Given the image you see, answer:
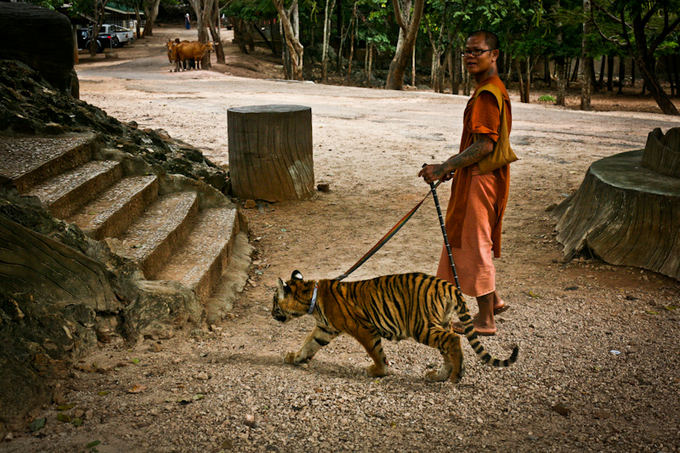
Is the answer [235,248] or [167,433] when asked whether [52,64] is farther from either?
[167,433]

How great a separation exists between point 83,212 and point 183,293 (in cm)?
129

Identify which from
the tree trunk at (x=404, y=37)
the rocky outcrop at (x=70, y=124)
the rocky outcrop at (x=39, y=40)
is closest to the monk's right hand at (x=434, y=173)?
the rocky outcrop at (x=70, y=124)

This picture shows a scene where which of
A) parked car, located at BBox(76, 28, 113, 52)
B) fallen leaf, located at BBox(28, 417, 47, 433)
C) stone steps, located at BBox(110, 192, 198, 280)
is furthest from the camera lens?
parked car, located at BBox(76, 28, 113, 52)

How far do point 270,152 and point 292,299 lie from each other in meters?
4.13

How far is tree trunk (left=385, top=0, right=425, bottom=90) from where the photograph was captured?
20.3 m

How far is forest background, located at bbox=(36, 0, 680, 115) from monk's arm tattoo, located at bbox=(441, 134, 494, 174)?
790cm

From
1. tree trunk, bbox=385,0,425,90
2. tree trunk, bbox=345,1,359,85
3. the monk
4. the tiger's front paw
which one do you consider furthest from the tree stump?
tree trunk, bbox=345,1,359,85

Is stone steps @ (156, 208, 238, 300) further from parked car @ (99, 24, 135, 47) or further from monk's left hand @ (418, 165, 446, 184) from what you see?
parked car @ (99, 24, 135, 47)

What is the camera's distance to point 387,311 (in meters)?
3.50

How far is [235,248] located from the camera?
19.6ft

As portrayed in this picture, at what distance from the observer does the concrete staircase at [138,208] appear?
4.64 meters

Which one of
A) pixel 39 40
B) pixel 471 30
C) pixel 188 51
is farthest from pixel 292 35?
pixel 39 40

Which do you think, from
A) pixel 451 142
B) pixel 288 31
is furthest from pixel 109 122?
pixel 288 31

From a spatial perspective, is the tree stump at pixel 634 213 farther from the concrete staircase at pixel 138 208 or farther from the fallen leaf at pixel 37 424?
the fallen leaf at pixel 37 424
